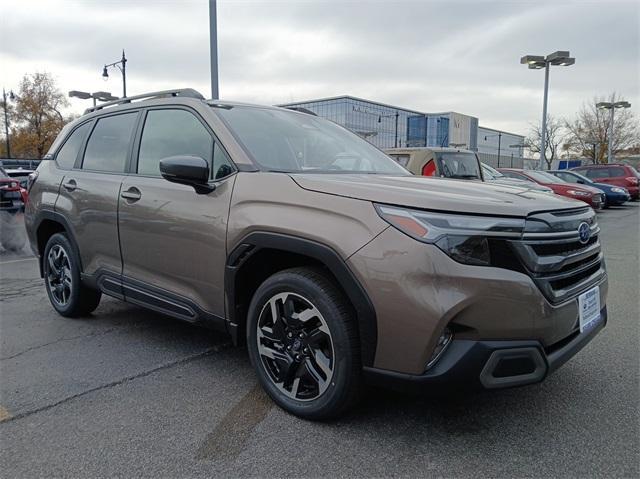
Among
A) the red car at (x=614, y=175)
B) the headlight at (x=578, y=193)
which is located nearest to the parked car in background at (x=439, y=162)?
the headlight at (x=578, y=193)

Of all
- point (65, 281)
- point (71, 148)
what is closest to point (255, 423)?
point (65, 281)

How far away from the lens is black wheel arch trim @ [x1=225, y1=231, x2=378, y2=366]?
92.4 inches

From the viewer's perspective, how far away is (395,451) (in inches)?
94.3

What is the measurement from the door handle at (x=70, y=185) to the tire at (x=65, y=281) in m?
Result: 0.44

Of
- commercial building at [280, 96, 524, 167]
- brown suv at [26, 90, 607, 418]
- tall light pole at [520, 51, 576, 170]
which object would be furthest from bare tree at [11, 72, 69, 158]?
brown suv at [26, 90, 607, 418]

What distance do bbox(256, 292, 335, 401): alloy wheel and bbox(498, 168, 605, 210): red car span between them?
42.8 feet

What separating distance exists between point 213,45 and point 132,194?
7.98 meters

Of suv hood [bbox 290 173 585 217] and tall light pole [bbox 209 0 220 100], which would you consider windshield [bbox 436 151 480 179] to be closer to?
tall light pole [bbox 209 0 220 100]

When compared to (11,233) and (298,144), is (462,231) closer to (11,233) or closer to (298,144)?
(298,144)

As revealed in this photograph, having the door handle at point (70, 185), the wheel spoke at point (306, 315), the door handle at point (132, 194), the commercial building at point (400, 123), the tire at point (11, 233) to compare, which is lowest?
the tire at point (11, 233)

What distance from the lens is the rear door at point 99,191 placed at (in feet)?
12.6

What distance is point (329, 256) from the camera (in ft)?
8.00

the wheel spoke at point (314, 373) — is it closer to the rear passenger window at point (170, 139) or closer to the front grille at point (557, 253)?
the front grille at point (557, 253)

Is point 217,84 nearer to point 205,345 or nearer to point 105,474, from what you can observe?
point 205,345
